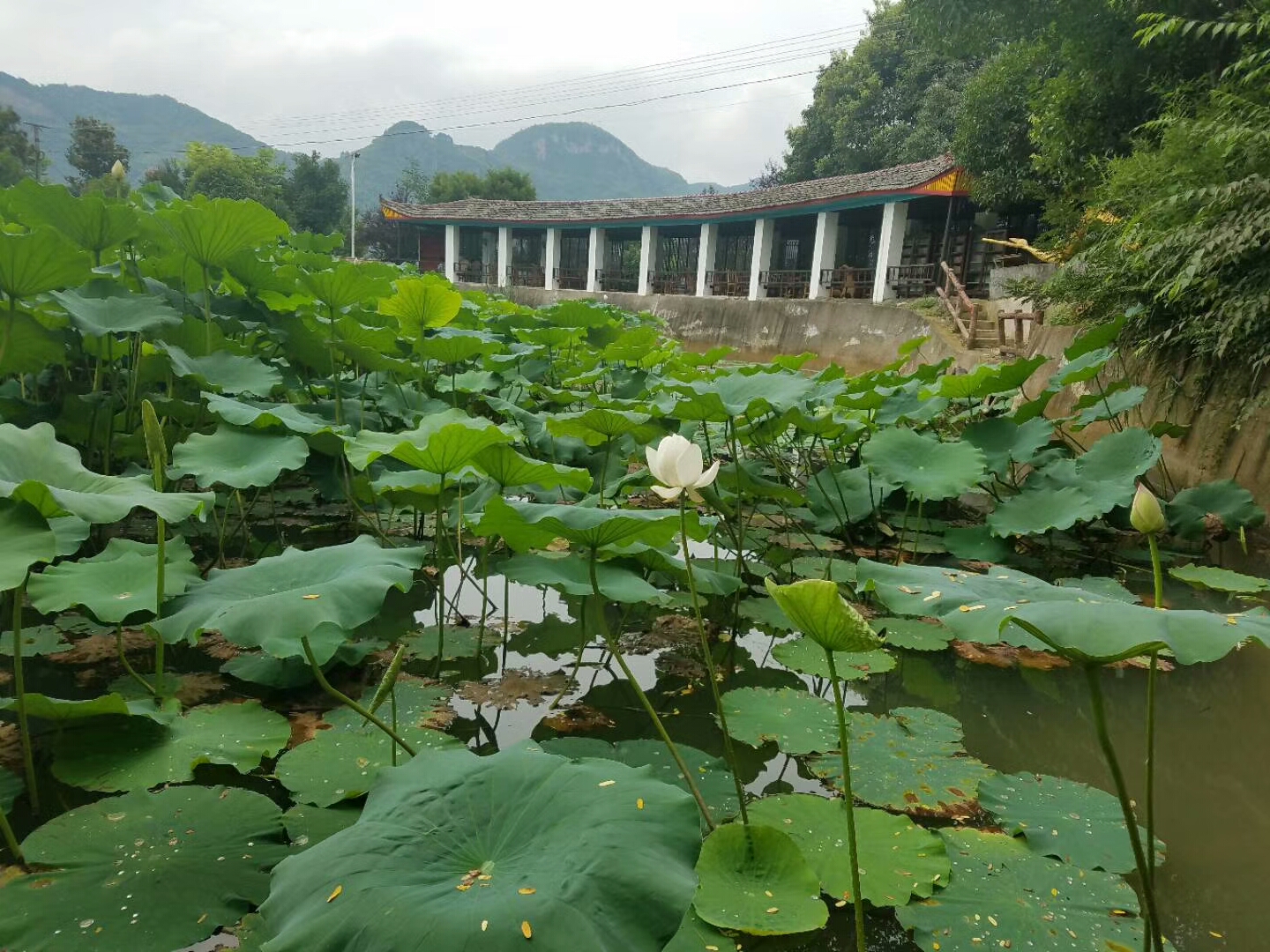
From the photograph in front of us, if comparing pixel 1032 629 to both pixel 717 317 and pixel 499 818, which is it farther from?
Result: pixel 717 317

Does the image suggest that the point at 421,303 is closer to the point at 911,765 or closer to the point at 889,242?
the point at 911,765

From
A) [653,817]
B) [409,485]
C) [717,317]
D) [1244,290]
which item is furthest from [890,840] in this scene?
[717,317]

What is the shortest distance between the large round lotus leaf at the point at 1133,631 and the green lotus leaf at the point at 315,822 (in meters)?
1.15

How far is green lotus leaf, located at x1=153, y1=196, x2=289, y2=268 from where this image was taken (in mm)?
2625

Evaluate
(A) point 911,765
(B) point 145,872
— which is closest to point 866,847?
(A) point 911,765

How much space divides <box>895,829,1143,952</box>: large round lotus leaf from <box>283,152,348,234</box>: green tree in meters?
34.0

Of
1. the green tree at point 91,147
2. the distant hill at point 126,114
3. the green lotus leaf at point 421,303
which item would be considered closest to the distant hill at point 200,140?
the distant hill at point 126,114

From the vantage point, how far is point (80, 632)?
226 cm

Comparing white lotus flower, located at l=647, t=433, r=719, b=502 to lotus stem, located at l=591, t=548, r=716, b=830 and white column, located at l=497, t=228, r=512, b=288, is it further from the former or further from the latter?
white column, located at l=497, t=228, r=512, b=288

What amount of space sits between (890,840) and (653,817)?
28.6 inches

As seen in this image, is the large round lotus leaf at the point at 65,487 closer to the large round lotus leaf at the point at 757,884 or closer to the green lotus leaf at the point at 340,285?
the large round lotus leaf at the point at 757,884

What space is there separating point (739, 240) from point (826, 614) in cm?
2242

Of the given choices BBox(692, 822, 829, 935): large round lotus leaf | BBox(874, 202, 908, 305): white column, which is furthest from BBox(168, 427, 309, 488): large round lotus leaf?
BBox(874, 202, 908, 305): white column

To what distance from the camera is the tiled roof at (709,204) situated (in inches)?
597
